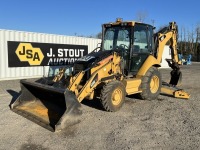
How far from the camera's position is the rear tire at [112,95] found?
698 cm

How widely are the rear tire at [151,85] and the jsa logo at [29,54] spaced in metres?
8.51

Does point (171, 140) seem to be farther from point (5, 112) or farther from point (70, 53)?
point (70, 53)

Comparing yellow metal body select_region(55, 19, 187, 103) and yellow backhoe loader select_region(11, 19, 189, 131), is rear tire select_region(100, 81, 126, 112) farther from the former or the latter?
yellow metal body select_region(55, 19, 187, 103)

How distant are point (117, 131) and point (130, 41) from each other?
3335 millimetres

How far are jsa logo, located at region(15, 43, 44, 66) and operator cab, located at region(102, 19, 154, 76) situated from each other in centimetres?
732

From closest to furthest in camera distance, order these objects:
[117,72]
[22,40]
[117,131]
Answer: [117,131] → [117,72] → [22,40]

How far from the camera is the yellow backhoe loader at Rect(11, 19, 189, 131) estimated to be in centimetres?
646

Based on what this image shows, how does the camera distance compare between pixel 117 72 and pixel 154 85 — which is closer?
pixel 117 72

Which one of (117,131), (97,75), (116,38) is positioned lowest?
(117,131)

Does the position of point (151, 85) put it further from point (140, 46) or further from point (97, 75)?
point (97, 75)

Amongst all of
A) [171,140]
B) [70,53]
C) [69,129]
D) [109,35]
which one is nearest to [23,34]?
[70,53]

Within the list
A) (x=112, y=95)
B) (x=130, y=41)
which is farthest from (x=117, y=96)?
(x=130, y=41)

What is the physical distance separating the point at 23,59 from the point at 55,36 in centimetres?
263

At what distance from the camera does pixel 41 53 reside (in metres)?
15.7
